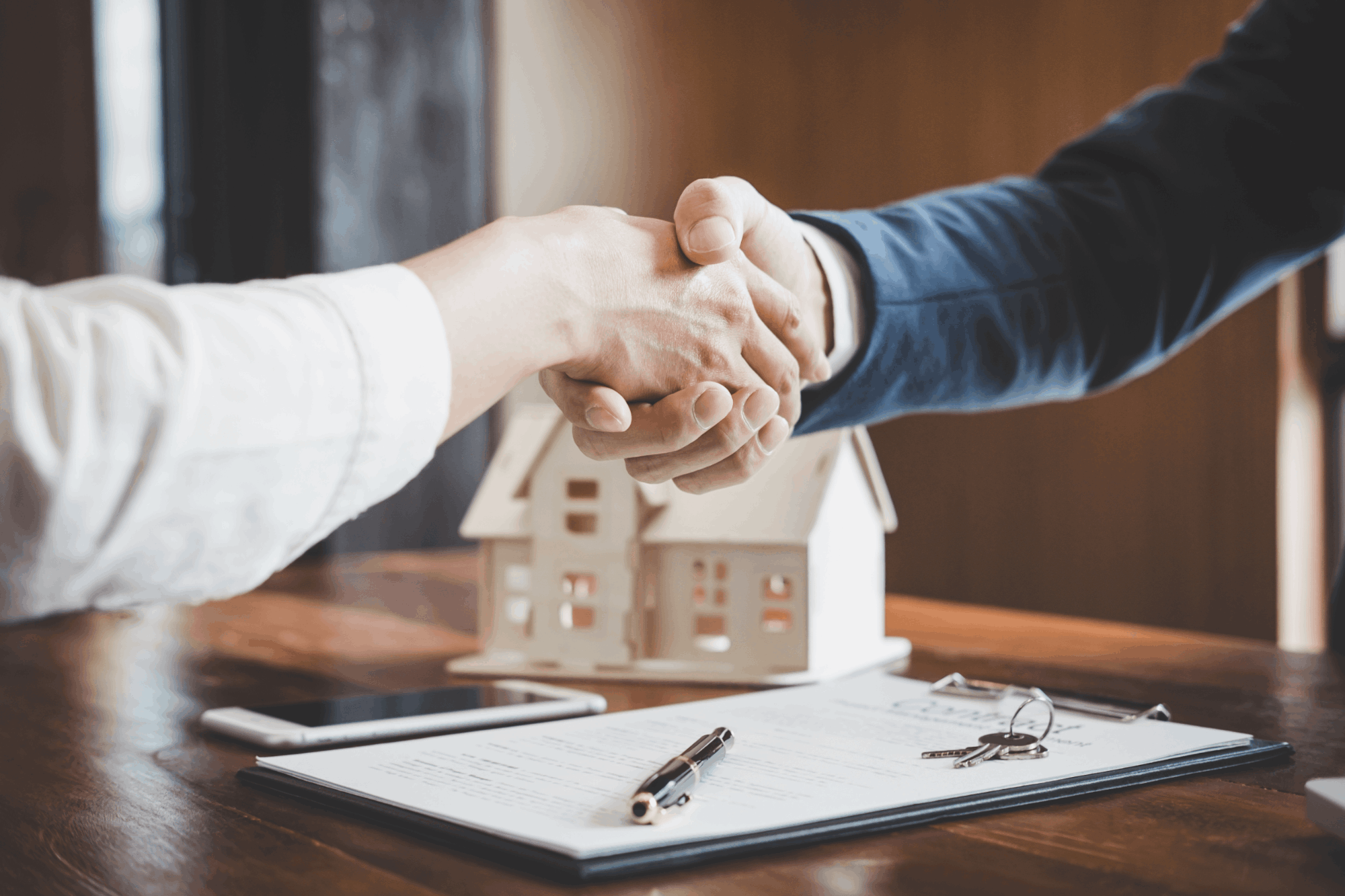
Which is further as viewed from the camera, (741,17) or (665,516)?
(741,17)

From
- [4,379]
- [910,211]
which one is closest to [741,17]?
[910,211]

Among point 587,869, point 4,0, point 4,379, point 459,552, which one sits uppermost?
point 4,0

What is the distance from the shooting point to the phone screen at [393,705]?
2.23 ft

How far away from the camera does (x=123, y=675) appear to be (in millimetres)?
890

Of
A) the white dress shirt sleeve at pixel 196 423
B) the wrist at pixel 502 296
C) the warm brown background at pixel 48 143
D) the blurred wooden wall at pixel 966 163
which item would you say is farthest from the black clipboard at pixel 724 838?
the warm brown background at pixel 48 143

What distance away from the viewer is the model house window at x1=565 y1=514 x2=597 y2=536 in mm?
894

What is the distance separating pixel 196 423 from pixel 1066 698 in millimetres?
511

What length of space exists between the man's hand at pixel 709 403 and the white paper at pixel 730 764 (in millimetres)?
195

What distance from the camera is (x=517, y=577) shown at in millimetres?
917

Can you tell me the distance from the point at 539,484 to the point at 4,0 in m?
1.97

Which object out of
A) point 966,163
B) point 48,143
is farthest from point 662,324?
point 966,163

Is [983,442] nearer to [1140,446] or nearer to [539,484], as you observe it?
[1140,446]

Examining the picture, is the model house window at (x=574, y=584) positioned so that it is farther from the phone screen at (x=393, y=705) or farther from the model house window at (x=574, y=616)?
the phone screen at (x=393, y=705)

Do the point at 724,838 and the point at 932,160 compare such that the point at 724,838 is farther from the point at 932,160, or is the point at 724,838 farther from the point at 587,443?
the point at 932,160
